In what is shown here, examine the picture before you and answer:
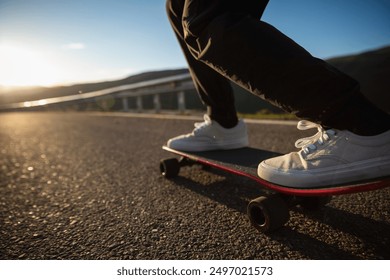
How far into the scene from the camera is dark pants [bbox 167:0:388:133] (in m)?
0.86

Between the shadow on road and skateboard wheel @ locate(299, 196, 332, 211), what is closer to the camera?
the shadow on road

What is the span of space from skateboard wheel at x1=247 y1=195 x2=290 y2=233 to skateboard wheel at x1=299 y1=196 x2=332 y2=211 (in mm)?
183

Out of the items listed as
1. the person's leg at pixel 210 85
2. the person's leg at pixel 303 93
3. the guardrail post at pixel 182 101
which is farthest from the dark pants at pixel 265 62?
the guardrail post at pixel 182 101

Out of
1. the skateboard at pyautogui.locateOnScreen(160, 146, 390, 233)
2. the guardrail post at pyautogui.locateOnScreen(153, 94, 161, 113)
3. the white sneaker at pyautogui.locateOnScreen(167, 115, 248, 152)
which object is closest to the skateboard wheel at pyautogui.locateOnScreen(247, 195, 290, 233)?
the skateboard at pyautogui.locateOnScreen(160, 146, 390, 233)

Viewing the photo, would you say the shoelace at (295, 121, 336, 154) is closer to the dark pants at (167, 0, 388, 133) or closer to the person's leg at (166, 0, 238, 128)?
the dark pants at (167, 0, 388, 133)

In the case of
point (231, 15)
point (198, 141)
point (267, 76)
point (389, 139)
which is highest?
point (231, 15)

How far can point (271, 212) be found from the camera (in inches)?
36.1

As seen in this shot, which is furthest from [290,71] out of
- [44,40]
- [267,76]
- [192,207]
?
[44,40]

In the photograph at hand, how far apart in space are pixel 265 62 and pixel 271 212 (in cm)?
51

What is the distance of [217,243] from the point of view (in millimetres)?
914

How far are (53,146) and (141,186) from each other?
2360 millimetres

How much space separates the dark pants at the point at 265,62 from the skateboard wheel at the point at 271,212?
32cm

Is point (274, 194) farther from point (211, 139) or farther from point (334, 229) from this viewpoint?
point (211, 139)

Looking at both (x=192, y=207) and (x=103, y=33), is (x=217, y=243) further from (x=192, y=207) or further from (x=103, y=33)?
(x=103, y=33)
